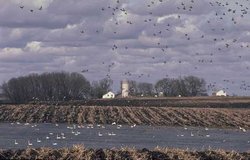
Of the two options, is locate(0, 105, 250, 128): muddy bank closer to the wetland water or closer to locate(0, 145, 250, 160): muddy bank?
the wetland water

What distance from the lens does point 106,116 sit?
8875cm

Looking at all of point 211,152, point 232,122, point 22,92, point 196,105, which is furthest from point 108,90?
point 211,152

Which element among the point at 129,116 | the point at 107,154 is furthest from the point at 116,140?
the point at 129,116

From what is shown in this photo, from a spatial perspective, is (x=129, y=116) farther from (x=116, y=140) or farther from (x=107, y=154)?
(x=107, y=154)

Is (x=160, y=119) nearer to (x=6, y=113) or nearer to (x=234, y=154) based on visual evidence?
(x=6, y=113)

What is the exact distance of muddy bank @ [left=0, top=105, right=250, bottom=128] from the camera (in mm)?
81875

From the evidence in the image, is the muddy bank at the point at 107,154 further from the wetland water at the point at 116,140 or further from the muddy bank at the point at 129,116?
the muddy bank at the point at 129,116

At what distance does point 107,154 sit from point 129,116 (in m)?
62.3

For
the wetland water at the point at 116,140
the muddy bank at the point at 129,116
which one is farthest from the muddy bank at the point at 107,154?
the muddy bank at the point at 129,116

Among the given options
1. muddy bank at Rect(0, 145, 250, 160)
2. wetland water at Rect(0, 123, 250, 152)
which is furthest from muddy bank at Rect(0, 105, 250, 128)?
muddy bank at Rect(0, 145, 250, 160)

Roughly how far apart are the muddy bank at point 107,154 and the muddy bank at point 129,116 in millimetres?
52847

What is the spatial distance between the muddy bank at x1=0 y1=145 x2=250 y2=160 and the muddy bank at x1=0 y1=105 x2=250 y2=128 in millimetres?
52847

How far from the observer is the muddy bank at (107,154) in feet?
79.3

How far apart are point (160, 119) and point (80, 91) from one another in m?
99.5
